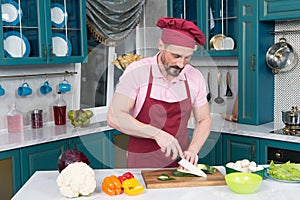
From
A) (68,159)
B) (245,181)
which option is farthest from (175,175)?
(68,159)

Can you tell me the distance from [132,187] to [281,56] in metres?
2.25

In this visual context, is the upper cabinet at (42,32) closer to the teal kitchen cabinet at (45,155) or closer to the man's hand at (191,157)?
the teal kitchen cabinet at (45,155)

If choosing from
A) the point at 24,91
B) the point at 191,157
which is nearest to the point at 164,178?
the point at 191,157

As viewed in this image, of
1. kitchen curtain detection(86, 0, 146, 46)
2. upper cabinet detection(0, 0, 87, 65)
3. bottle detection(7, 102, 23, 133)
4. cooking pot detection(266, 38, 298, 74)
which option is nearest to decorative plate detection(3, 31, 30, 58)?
upper cabinet detection(0, 0, 87, 65)

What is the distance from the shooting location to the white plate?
150 inches

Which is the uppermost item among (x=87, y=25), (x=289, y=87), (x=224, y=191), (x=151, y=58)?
(x=87, y=25)

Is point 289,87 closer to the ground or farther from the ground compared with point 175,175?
farther from the ground

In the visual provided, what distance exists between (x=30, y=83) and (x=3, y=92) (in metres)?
0.35

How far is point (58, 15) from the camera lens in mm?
3584

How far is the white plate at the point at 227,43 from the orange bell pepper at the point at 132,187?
2.31m

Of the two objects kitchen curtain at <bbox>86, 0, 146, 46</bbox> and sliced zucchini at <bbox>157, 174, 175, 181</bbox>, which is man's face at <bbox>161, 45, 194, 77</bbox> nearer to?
sliced zucchini at <bbox>157, 174, 175, 181</bbox>

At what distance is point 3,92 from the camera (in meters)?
3.41

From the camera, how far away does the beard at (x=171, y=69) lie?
6.59 feet

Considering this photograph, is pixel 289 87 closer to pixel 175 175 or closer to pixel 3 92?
pixel 175 175
